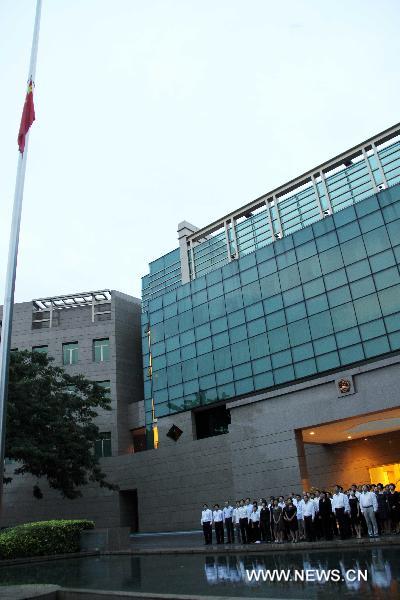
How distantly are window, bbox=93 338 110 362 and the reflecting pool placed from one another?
27567mm

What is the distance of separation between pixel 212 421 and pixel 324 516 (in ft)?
71.8

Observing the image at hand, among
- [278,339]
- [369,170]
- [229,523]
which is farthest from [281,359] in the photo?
[229,523]

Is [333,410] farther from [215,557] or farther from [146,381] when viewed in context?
[146,381]

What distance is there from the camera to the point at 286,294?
35.0m

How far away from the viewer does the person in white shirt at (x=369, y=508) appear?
16.3 metres

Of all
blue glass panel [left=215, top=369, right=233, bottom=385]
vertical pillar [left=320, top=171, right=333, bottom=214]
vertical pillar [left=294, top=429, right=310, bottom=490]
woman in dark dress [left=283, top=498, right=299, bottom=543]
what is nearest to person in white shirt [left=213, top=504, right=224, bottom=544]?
woman in dark dress [left=283, top=498, right=299, bottom=543]

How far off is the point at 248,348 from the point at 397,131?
1851 centimetres

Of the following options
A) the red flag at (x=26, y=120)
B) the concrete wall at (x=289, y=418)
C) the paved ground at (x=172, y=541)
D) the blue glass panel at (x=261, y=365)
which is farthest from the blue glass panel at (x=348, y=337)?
the red flag at (x=26, y=120)

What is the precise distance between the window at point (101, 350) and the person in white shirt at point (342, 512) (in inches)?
1201

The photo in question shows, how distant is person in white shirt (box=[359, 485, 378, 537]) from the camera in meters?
16.3

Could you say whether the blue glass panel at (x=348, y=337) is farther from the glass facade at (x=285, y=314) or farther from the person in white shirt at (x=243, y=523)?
the person in white shirt at (x=243, y=523)

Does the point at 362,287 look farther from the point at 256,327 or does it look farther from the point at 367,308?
the point at 256,327

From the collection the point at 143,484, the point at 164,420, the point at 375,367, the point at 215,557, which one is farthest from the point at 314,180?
the point at 215,557

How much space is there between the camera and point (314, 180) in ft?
126
